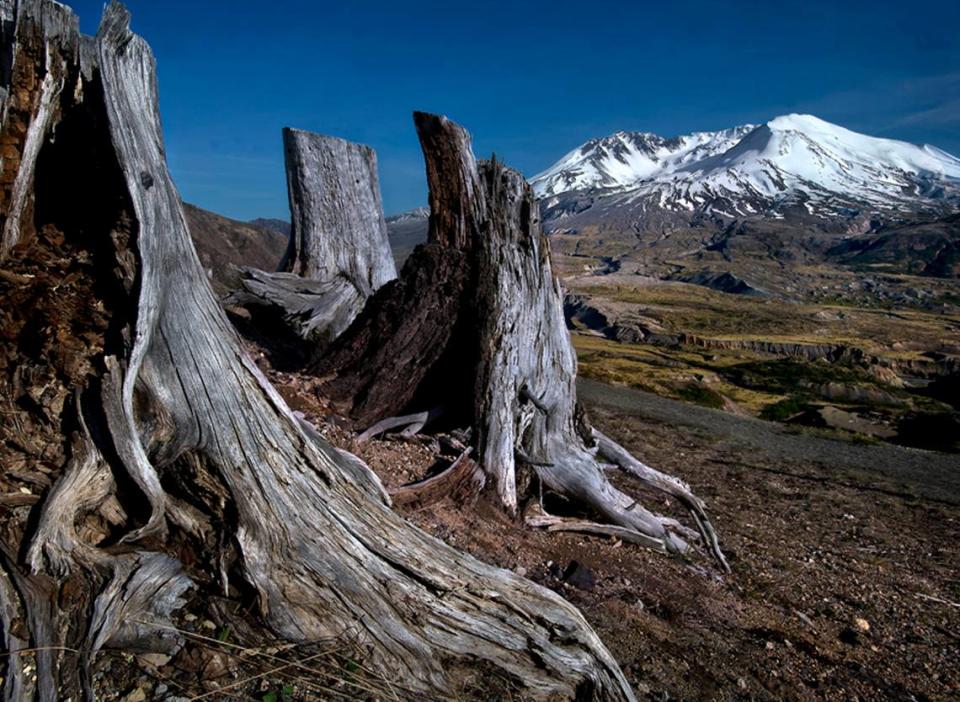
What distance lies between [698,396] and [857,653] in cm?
2771

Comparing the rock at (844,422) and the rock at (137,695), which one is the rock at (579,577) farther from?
the rock at (844,422)

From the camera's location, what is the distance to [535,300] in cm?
762

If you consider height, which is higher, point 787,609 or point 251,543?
point 251,543

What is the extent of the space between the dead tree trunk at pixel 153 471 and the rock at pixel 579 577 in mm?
1471

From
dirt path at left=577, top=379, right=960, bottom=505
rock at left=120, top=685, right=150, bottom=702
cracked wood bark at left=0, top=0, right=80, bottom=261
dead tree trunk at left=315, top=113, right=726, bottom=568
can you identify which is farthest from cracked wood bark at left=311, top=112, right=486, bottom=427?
dirt path at left=577, top=379, right=960, bottom=505

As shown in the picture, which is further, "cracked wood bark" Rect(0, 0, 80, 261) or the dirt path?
the dirt path

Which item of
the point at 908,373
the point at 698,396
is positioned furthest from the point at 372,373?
the point at 908,373

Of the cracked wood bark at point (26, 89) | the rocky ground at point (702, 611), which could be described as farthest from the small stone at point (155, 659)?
the cracked wood bark at point (26, 89)

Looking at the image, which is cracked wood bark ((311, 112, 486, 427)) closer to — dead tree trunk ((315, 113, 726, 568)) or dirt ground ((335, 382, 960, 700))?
dead tree trunk ((315, 113, 726, 568))

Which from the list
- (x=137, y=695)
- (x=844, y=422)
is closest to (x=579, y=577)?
(x=137, y=695)

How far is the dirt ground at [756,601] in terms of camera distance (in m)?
5.19

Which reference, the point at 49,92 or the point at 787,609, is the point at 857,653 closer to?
the point at 787,609

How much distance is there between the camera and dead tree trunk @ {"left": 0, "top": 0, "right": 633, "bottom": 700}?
342cm

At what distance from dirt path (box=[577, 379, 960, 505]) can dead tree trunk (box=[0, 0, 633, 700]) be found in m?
14.0
